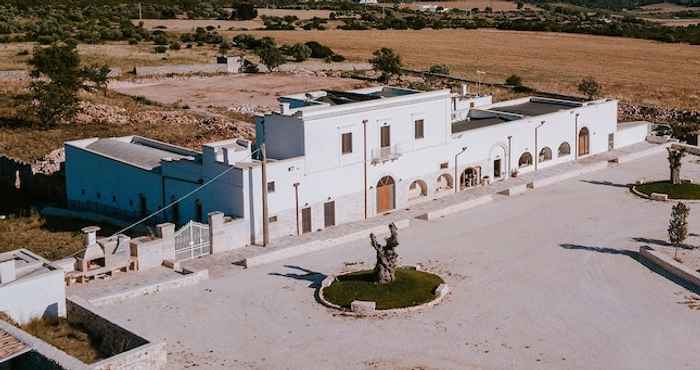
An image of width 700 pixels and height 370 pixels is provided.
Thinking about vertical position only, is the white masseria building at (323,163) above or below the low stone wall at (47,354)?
above

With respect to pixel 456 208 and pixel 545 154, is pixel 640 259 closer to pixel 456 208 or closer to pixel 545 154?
pixel 456 208

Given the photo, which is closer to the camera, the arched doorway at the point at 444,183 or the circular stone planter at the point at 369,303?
the circular stone planter at the point at 369,303

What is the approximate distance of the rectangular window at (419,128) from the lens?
38344 mm

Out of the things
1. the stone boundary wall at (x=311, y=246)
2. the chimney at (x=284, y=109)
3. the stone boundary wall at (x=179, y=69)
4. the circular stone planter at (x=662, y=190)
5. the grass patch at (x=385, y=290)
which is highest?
the chimney at (x=284, y=109)

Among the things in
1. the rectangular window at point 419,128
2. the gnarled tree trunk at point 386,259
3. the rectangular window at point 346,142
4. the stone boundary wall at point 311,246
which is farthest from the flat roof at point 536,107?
the gnarled tree trunk at point 386,259

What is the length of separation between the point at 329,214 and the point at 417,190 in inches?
211

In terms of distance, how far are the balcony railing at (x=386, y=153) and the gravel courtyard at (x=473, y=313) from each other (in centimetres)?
315

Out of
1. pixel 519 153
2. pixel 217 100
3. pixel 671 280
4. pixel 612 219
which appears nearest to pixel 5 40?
pixel 217 100

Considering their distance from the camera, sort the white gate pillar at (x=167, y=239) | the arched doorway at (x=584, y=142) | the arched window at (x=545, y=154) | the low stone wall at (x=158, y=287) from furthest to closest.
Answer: the arched doorway at (x=584, y=142)
the arched window at (x=545, y=154)
the white gate pillar at (x=167, y=239)
the low stone wall at (x=158, y=287)

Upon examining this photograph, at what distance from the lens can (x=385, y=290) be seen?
27891 millimetres

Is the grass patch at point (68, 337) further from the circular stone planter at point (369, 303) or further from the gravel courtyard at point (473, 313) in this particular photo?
the circular stone planter at point (369, 303)

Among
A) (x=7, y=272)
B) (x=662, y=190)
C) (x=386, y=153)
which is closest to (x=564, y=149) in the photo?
(x=662, y=190)

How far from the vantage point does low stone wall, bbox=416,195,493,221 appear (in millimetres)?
37062

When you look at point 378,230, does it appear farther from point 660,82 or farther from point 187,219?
point 660,82
